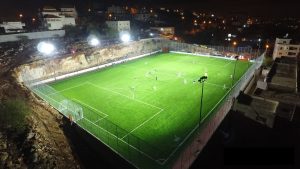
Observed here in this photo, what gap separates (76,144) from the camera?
15.4 m

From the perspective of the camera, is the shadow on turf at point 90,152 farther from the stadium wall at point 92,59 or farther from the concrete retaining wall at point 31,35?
the concrete retaining wall at point 31,35

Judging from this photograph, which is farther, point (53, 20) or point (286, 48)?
point (53, 20)

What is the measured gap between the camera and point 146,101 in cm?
2628

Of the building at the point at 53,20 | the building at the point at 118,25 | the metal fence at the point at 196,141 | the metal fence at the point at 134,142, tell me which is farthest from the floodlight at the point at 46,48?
the metal fence at the point at 196,141

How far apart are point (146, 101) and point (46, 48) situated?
A: 85.1 feet

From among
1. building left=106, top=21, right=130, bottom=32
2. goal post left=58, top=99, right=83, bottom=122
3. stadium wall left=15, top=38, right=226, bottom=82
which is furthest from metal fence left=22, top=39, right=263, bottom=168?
building left=106, top=21, right=130, bottom=32

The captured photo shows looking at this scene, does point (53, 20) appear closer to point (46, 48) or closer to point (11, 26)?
point (11, 26)

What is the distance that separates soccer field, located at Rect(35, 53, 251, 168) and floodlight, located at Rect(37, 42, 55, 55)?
8.64 m

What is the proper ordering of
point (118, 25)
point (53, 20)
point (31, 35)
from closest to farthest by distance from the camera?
1. point (31, 35)
2. point (53, 20)
3. point (118, 25)

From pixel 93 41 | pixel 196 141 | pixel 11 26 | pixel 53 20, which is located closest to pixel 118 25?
pixel 53 20

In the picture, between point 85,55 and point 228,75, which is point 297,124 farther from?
point 85,55

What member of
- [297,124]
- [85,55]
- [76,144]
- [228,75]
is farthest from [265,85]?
[85,55]

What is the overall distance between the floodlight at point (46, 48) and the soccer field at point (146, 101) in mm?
8644

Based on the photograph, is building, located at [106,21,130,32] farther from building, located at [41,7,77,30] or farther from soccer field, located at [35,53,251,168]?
soccer field, located at [35,53,251,168]
